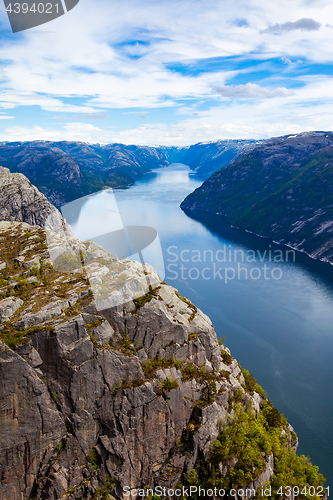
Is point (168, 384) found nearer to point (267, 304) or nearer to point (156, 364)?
point (156, 364)

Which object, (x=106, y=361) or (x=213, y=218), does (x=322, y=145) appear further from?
(x=106, y=361)

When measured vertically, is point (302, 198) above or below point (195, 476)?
below

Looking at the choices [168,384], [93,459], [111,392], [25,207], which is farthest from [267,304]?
[93,459]

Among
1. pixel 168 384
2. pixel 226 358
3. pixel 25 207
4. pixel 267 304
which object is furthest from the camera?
pixel 267 304

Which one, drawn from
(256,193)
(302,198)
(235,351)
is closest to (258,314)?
(235,351)

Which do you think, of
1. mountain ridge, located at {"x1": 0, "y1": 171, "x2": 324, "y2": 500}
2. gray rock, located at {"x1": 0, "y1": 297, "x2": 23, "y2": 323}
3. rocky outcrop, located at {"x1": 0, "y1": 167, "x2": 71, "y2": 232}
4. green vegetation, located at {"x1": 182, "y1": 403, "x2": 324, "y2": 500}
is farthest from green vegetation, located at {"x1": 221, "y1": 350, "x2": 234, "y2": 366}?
rocky outcrop, located at {"x1": 0, "y1": 167, "x2": 71, "y2": 232}

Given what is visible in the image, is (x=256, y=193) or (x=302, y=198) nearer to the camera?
(x=302, y=198)
